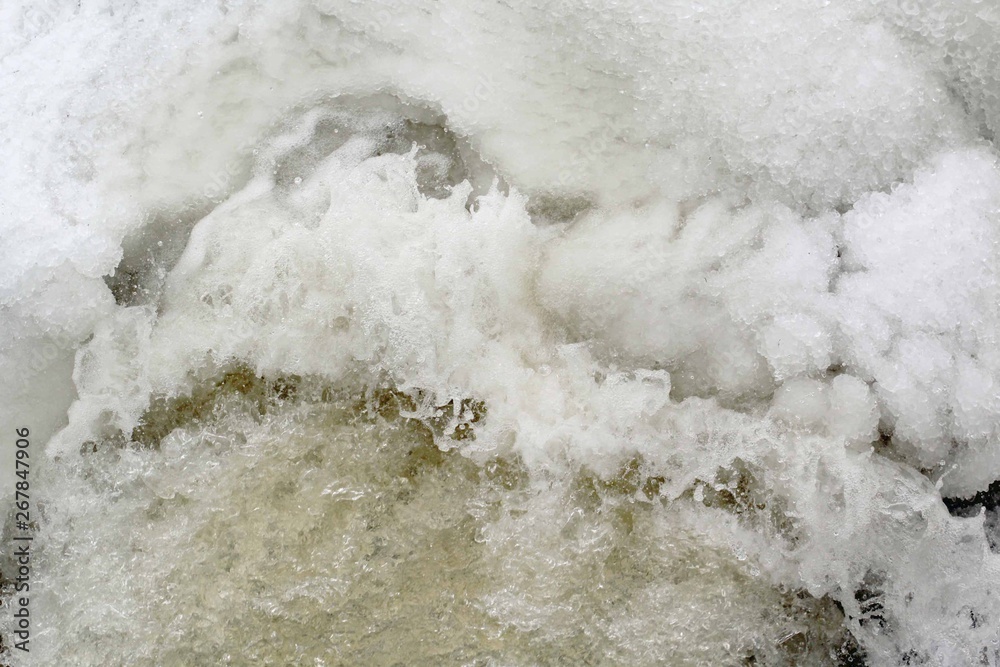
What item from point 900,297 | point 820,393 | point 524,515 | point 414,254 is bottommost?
point 524,515

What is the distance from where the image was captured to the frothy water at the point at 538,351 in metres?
1.83

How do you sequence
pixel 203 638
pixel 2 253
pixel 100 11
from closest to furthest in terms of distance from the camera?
1. pixel 203 638
2. pixel 2 253
3. pixel 100 11

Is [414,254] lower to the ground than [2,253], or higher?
higher

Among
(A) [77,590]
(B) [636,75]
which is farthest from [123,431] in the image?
(B) [636,75]

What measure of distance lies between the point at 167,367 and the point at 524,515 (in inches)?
36.2

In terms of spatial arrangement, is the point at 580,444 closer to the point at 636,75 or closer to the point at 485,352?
the point at 485,352

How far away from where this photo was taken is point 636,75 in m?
1.98

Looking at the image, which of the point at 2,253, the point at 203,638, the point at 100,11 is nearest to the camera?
the point at 203,638

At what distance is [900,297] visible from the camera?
6.04 ft

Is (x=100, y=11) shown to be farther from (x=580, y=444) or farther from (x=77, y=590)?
(x=580, y=444)

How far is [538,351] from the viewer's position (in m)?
1.92

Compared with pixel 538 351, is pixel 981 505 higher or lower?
higher

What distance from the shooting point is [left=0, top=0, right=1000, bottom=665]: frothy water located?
183 cm

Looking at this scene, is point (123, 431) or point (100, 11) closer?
point (123, 431)
